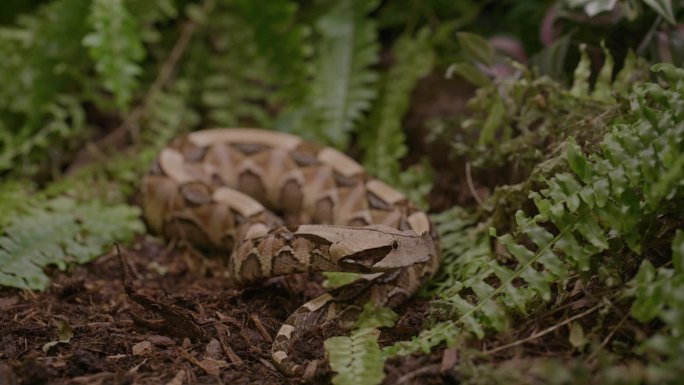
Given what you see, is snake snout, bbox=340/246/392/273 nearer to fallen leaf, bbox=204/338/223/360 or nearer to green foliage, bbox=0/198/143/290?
fallen leaf, bbox=204/338/223/360

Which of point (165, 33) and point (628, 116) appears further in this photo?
point (165, 33)

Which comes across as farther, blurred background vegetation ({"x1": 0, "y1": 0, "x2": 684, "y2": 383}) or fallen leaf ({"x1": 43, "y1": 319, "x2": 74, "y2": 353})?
fallen leaf ({"x1": 43, "y1": 319, "x2": 74, "y2": 353})

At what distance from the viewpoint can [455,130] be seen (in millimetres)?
6527

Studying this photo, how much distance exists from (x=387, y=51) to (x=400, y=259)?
5266 millimetres

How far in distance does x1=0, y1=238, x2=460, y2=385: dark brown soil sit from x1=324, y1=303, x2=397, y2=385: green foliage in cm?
11

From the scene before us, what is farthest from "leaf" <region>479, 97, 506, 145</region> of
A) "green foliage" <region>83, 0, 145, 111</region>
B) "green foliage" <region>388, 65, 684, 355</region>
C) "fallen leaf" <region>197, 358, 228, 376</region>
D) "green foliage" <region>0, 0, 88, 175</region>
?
"green foliage" <region>0, 0, 88, 175</region>

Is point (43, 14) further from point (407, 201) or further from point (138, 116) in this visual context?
point (407, 201)

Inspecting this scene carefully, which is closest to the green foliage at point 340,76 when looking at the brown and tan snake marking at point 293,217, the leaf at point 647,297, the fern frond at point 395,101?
the fern frond at point 395,101

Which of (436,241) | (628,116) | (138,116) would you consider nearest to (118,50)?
(138,116)

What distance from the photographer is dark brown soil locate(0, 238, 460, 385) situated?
371cm

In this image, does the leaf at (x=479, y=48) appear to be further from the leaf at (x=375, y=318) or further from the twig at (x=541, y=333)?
the twig at (x=541, y=333)

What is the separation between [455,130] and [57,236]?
368 cm

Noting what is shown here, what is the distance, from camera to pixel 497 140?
18.8 ft

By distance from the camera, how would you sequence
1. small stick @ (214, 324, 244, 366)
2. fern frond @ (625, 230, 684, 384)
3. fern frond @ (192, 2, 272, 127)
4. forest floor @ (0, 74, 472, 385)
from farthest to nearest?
fern frond @ (192, 2, 272, 127)
small stick @ (214, 324, 244, 366)
forest floor @ (0, 74, 472, 385)
fern frond @ (625, 230, 684, 384)
